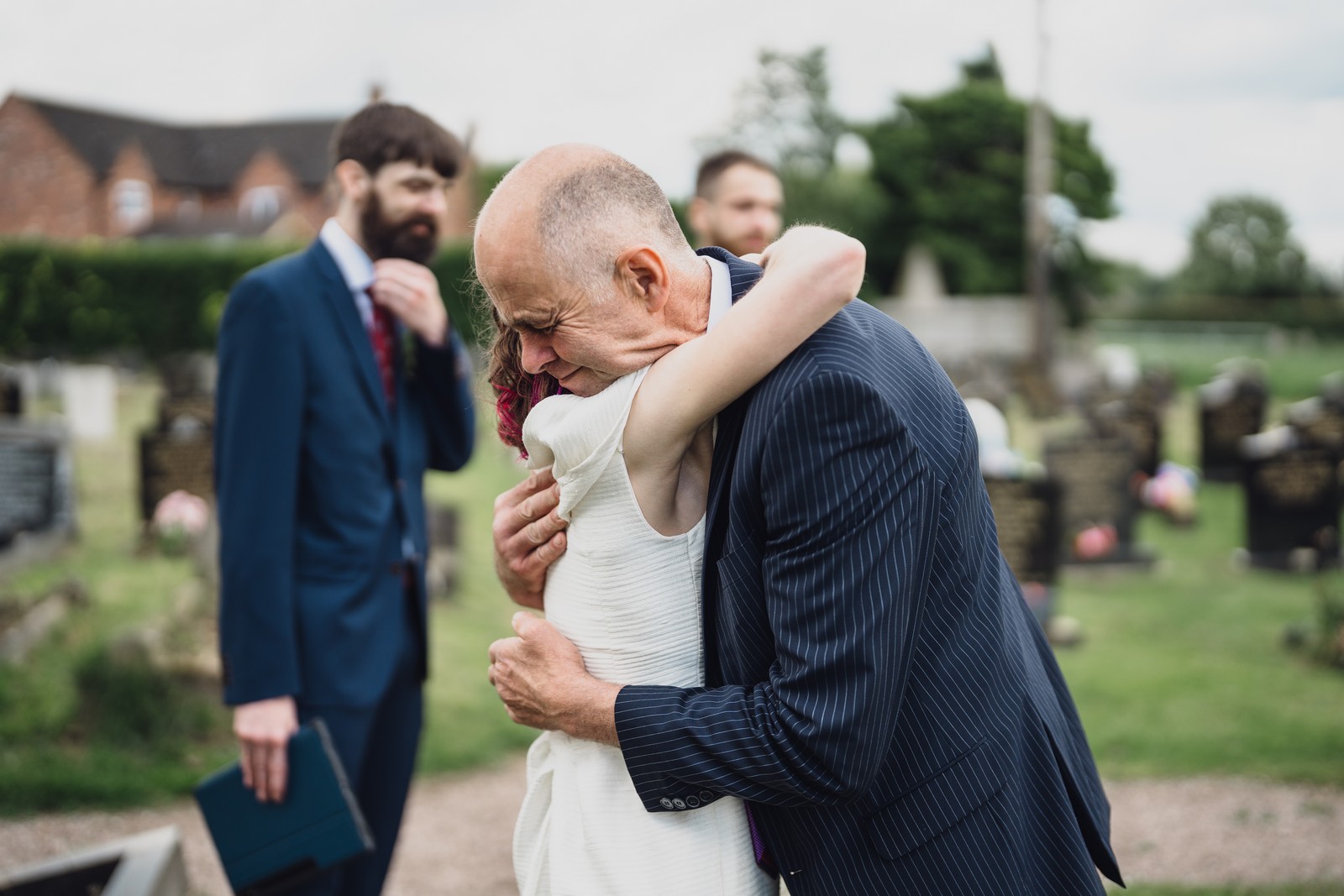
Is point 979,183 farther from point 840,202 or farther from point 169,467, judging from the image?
point 169,467

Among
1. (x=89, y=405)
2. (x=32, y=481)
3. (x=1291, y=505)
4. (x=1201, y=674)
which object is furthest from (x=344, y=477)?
(x=89, y=405)

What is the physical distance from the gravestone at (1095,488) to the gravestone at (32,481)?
908 centimetres

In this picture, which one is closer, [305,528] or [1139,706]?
[305,528]

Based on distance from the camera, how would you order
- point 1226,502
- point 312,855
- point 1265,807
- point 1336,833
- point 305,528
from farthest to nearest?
1. point 1226,502
2. point 1265,807
3. point 1336,833
4. point 305,528
5. point 312,855

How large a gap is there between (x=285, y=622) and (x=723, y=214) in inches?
116

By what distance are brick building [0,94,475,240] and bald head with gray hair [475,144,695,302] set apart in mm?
39591

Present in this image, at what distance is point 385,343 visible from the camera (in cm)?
320

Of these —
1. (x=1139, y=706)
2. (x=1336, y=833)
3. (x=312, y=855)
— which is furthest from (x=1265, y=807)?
(x=312, y=855)

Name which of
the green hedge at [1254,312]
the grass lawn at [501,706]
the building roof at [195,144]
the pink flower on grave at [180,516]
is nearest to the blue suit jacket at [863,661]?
the grass lawn at [501,706]

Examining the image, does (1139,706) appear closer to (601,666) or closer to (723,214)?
(723,214)

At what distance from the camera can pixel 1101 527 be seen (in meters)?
10.3

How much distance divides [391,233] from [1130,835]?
13.9 ft

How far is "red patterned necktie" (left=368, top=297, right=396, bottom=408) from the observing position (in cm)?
313

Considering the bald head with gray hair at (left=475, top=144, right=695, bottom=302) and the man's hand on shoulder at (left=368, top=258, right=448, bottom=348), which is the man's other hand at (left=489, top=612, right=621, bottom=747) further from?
the man's hand on shoulder at (left=368, top=258, right=448, bottom=348)
